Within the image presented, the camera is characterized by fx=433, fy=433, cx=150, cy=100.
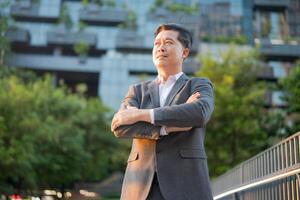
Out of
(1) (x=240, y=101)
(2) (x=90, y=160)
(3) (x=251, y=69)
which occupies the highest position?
(3) (x=251, y=69)

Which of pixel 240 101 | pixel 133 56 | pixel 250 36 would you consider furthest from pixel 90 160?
pixel 250 36

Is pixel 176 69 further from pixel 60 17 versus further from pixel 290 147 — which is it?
pixel 60 17

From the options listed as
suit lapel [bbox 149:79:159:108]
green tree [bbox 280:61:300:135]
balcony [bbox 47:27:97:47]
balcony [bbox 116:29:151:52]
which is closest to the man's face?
suit lapel [bbox 149:79:159:108]

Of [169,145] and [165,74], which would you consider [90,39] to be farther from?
[169,145]

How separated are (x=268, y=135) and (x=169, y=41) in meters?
16.7

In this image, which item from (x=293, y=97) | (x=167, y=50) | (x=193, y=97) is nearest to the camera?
(x=193, y=97)

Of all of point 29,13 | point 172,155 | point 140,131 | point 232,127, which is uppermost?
point 29,13

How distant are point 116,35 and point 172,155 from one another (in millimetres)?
36005

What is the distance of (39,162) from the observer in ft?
53.1

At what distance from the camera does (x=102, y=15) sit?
38.5 metres

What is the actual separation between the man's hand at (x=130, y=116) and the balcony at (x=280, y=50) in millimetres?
36019

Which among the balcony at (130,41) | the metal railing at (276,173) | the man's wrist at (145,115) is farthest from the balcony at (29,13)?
the man's wrist at (145,115)

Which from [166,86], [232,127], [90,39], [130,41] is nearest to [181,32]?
[166,86]

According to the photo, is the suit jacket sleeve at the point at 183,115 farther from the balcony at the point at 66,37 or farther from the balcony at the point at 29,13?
the balcony at the point at 29,13
